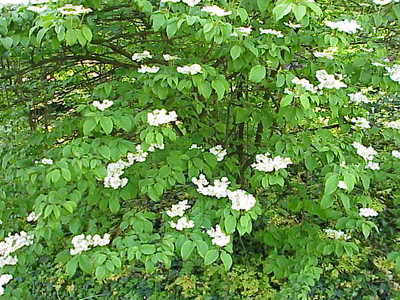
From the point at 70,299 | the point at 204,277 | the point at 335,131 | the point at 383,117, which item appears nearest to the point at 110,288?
the point at 70,299

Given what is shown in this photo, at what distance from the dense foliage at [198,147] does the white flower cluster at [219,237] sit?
0.03 feet

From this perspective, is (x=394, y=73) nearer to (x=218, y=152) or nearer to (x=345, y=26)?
(x=345, y=26)

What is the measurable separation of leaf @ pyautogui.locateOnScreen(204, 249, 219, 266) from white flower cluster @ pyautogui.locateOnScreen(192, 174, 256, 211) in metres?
0.17

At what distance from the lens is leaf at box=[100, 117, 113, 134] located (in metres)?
1.71

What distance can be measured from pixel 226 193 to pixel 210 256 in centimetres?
27

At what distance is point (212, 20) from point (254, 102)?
0.80 m

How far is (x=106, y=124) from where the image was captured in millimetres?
1719

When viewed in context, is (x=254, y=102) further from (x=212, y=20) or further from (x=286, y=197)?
(x=212, y=20)

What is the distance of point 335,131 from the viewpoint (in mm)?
2471

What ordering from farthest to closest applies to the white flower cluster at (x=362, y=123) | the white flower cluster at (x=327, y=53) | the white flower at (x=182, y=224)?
the white flower cluster at (x=362, y=123) < the white flower cluster at (x=327, y=53) < the white flower at (x=182, y=224)

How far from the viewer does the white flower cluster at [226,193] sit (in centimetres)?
175

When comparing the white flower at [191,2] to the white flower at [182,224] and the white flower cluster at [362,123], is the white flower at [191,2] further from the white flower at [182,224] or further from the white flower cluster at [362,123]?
the white flower cluster at [362,123]

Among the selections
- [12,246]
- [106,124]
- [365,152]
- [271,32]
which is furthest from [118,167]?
[365,152]

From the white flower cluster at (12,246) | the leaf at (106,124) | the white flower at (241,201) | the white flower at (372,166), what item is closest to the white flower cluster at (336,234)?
the white flower at (372,166)
